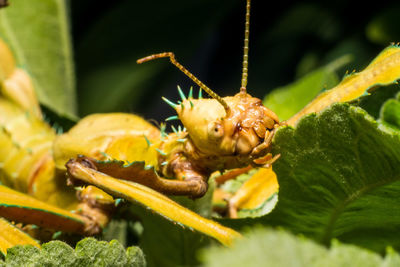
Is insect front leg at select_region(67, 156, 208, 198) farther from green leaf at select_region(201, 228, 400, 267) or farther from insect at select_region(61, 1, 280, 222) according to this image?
green leaf at select_region(201, 228, 400, 267)

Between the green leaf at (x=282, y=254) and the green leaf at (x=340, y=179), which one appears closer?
the green leaf at (x=282, y=254)

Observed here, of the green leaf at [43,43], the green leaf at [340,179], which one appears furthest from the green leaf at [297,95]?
the green leaf at [43,43]

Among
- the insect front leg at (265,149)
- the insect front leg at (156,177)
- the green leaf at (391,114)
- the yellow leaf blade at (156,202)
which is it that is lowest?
the insect front leg at (156,177)

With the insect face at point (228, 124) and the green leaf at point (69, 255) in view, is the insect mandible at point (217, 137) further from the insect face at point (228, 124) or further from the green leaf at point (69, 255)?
the green leaf at point (69, 255)

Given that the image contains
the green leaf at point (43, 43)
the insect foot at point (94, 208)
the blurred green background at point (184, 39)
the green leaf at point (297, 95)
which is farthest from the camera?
the blurred green background at point (184, 39)

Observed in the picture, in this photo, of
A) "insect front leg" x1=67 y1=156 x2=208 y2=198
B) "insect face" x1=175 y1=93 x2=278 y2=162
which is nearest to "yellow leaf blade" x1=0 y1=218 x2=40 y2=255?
"insect front leg" x1=67 y1=156 x2=208 y2=198

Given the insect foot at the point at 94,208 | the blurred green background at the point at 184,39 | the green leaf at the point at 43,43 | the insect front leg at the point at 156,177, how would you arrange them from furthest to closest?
the blurred green background at the point at 184,39, the green leaf at the point at 43,43, the insect foot at the point at 94,208, the insect front leg at the point at 156,177

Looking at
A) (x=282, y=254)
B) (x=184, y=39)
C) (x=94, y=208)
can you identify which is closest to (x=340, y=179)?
(x=282, y=254)

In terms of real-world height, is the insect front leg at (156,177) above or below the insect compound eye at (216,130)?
below

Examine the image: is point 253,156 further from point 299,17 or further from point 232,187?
point 299,17
